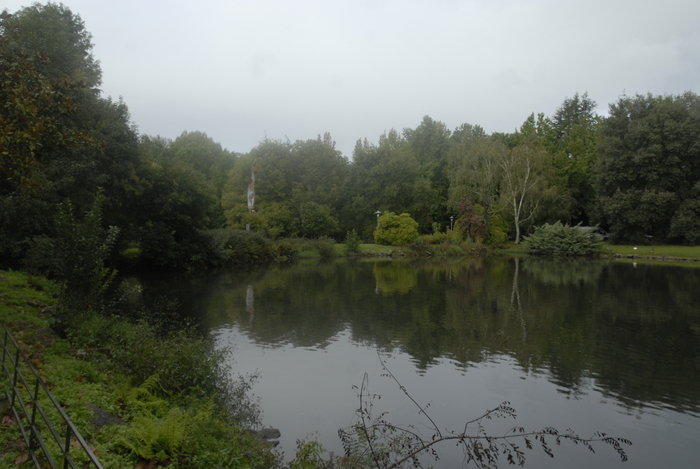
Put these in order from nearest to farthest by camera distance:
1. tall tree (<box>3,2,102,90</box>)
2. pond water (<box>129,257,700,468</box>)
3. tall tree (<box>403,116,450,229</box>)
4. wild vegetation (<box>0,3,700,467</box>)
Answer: pond water (<box>129,257,700,468</box>) → wild vegetation (<box>0,3,700,467</box>) → tall tree (<box>3,2,102,90</box>) → tall tree (<box>403,116,450,229</box>)

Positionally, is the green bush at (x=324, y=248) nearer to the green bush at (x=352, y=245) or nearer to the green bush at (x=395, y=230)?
the green bush at (x=352, y=245)

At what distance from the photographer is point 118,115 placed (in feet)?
85.4

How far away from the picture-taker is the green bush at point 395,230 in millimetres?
48875

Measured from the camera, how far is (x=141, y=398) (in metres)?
6.17

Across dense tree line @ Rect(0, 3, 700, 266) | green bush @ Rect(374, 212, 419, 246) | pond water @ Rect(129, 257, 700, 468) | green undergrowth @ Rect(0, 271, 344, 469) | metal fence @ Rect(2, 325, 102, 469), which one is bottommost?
pond water @ Rect(129, 257, 700, 468)

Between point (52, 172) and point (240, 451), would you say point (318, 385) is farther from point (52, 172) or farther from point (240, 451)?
point (52, 172)

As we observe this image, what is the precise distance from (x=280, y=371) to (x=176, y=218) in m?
21.7

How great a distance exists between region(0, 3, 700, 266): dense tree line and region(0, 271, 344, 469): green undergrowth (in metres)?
13.8

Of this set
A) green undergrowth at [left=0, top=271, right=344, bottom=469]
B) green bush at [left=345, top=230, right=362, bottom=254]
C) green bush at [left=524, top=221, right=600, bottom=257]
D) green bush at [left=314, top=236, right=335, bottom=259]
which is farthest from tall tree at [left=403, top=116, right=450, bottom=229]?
green undergrowth at [left=0, top=271, right=344, bottom=469]

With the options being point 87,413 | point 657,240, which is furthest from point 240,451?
point 657,240

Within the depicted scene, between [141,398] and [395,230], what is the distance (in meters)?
43.5

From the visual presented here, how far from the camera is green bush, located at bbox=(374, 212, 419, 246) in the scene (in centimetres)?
4888

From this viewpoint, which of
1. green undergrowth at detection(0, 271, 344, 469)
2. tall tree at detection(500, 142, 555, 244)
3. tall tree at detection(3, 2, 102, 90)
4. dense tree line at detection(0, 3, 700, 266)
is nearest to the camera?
green undergrowth at detection(0, 271, 344, 469)

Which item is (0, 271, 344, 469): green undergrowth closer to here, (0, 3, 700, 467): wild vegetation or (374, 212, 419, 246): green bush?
(0, 3, 700, 467): wild vegetation
